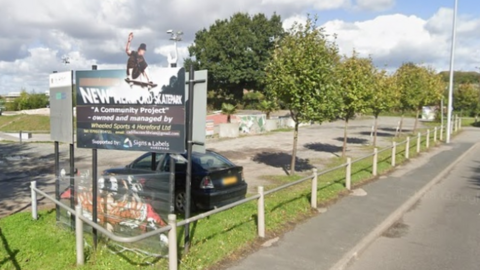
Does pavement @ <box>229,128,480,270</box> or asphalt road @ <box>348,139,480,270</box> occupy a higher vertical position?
pavement @ <box>229,128,480,270</box>

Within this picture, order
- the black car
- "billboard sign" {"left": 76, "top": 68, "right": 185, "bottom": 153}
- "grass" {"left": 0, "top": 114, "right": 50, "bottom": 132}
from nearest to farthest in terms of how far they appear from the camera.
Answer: "billboard sign" {"left": 76, "top": 68, "right": 185, "bottom": 153} → the black car → "grass" {"left": 0, "top": 114, "right": 50, "bottom": 132}

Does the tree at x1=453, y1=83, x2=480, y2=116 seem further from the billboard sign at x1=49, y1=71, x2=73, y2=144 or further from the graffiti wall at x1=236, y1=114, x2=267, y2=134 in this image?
the billboard sign at x1=49, y1=71, x2=73, y2=144

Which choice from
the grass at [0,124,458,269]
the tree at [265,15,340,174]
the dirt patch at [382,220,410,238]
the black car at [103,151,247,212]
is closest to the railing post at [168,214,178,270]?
the grass at [0,124,458,269]

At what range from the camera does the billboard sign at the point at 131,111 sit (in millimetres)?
4977

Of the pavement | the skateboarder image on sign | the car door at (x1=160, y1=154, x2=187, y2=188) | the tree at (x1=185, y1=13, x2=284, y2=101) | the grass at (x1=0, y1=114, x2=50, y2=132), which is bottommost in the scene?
the grass at (x1=0, y1=114, x2=50, y2=132)

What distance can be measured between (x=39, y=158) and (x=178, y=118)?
15.5 metres

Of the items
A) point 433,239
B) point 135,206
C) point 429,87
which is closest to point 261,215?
point 135,206

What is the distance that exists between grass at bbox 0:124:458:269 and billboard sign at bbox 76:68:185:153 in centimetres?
143

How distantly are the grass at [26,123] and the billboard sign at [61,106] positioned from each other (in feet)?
149

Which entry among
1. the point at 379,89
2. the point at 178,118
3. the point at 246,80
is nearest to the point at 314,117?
the point at 178,118

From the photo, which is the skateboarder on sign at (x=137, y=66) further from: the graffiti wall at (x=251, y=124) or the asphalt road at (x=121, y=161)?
the graffiti wall at (x=251, y=124)

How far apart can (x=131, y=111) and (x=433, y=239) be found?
5279 millimetres

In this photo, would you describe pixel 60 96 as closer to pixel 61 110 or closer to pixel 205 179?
pixel 61 110

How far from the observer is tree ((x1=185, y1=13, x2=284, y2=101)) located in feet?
187
